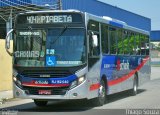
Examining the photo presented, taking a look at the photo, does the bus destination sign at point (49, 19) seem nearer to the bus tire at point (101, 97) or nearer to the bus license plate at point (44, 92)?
the bus license plate at point (44, 92)

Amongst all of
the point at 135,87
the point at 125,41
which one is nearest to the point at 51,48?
the point at 125,41

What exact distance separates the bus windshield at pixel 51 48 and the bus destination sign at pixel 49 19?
28cm

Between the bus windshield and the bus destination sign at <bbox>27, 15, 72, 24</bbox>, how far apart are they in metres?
0.28

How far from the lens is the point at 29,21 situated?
15531 mm

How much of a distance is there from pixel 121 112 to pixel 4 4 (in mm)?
20574

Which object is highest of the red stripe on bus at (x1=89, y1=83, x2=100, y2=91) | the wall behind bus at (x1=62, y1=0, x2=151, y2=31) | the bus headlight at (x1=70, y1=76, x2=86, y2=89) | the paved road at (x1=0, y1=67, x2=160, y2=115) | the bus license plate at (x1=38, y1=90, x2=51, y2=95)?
the wall behind bus at (x1=62, y1=0, x2=151, y2=31)

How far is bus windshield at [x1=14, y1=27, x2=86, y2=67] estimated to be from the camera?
48.6 feet

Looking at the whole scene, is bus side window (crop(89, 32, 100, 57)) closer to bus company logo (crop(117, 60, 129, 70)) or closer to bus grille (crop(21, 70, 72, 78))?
bus grille (crop(21, 70, 72, 78))

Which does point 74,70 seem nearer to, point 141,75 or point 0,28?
point 141,75

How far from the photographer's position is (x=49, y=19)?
15320 mm

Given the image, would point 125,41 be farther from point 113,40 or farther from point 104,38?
point 104,38

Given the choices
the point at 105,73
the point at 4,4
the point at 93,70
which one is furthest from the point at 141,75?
the point at 4,4

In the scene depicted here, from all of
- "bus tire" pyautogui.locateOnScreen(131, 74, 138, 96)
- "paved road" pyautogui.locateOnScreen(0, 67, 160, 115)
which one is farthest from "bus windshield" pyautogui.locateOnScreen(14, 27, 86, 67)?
"bus tire" pyautogui.locateOnScreen(131, 74, 138, 96)

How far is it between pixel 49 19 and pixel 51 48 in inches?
39.8
